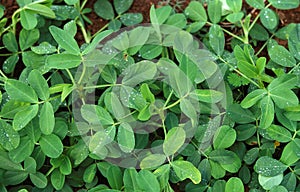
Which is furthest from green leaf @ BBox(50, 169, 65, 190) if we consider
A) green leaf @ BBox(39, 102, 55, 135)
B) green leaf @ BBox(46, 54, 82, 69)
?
green leaf @ BBox(46, 54, 82, 69)

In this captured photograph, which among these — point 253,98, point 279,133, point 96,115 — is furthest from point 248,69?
point 96,115

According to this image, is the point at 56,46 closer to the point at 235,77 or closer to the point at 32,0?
the point at 32,0

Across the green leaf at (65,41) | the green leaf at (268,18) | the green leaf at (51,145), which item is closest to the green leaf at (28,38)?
the green leaf at (65,41)

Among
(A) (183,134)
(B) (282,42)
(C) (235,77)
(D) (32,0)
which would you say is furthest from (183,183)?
(D) (32,0)

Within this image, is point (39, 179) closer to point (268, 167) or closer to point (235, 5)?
point (268, 167)

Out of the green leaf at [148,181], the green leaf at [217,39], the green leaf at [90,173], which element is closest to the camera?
the green leaf at [148,181]

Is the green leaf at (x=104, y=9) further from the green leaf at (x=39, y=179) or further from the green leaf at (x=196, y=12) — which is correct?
the green leaf at (x=39, y=179)
